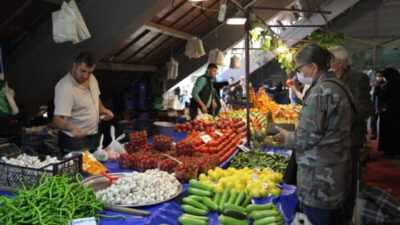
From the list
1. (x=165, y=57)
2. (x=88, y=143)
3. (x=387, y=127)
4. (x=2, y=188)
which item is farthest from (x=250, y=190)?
(x=165, y=57)

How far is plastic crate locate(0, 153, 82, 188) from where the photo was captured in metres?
2.18

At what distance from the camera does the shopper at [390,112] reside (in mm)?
7453

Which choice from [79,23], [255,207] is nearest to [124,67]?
[79,23]

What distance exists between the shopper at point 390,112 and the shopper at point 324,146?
593 cm

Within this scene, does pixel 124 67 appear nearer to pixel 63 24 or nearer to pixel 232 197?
pixel 63 24

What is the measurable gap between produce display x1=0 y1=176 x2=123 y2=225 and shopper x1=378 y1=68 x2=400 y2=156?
728cm

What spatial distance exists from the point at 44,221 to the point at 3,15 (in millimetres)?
4578

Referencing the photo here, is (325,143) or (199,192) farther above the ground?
(325,143)

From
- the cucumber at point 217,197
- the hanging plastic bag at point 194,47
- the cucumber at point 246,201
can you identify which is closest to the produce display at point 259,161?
the cucumber at point 246,201

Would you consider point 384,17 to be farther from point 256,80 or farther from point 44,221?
point 44,221

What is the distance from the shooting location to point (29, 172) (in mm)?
2234

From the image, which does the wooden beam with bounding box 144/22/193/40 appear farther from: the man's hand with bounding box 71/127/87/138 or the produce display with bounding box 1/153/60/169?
the produce display with bounding box 1/153/60/169

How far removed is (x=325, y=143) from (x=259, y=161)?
1209mm

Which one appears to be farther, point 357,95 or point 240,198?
point 357,95
